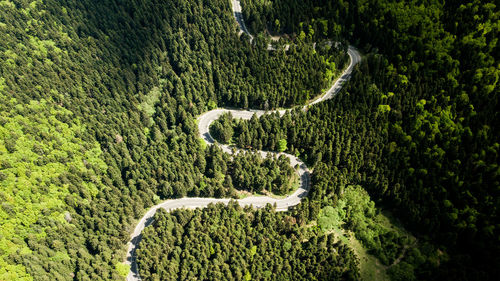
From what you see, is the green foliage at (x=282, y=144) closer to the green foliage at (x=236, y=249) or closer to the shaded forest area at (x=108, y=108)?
the shaded forest area at (x=108, y=108)

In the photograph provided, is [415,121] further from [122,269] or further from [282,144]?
[122,269]

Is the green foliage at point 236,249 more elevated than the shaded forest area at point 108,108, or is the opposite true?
the shaded forest area at point 108,108

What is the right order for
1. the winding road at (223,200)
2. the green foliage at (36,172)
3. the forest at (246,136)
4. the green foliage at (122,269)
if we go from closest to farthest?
1. the green foliage at (36,172)
2. the green foliage at (122,269)
3. the forest at (246,136)
4. the winding road at (223,200)

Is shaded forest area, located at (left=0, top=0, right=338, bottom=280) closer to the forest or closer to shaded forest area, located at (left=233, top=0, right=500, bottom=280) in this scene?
the forest

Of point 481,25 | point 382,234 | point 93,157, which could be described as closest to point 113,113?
point 93,157

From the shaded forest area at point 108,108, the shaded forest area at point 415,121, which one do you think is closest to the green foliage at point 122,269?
the shaded forest area at point 108,108

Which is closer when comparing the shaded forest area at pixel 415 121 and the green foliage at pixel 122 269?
the green foliage at pixel 122 269

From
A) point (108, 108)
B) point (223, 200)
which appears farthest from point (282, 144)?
point (108, 108)
